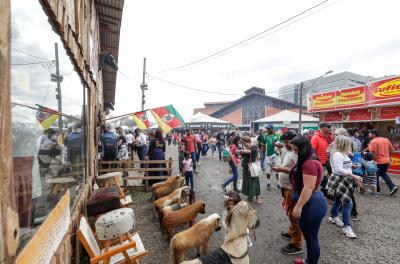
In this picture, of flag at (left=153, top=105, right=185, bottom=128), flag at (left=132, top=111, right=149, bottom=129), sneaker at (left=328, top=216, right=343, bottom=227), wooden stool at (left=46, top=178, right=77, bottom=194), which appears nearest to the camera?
wooden stool at (left=46, top=178, right=77, bottom=194)

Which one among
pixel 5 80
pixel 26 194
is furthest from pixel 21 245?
pixel 5 80

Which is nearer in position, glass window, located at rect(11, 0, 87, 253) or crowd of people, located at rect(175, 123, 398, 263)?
glass window, located at rect(11, 0, 87, 253)

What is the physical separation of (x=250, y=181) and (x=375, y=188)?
410 centimetres

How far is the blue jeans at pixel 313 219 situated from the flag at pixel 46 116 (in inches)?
120

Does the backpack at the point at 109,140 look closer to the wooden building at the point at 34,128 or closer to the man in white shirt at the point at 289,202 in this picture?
the wooden building at the point at 34,128

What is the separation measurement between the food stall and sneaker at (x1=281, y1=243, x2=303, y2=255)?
8.96 metres

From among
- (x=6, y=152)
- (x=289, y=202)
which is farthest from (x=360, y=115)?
(x=6, y=152)

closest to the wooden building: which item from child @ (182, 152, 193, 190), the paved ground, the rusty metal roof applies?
the paved ground

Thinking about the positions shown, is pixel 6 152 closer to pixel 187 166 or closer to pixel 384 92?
pixel 187 166

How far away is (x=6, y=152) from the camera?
1.18 metres

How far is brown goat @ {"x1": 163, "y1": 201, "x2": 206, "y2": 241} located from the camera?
13.2 ft

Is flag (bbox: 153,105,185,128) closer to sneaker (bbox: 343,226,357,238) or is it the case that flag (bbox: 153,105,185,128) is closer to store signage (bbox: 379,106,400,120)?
sneaker (bbox: 343,226,357,238)

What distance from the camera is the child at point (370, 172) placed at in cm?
690

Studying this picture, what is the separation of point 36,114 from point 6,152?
0.70 metres
